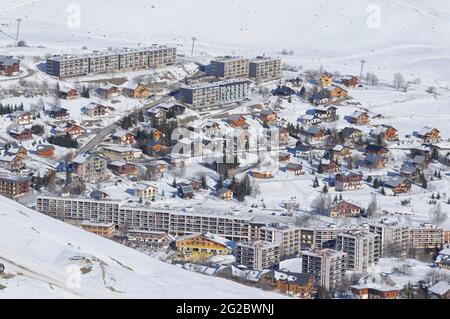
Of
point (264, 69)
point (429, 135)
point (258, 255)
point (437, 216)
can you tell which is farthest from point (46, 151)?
point (264, 69)

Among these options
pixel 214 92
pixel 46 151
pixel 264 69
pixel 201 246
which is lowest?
pixel 201 246

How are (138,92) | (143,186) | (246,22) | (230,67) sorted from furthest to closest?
(246,22) < (230,67) < (138,92) < (143,186)

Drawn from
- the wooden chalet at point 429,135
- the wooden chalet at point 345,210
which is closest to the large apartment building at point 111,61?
the wooden chalet at point 429,135

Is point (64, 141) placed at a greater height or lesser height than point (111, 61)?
lesser

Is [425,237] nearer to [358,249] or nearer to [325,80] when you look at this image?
[358,249]

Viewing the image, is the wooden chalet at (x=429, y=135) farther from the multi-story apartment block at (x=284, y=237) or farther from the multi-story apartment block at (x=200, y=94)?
the multi-story apartment block at (x=284, y=237)
